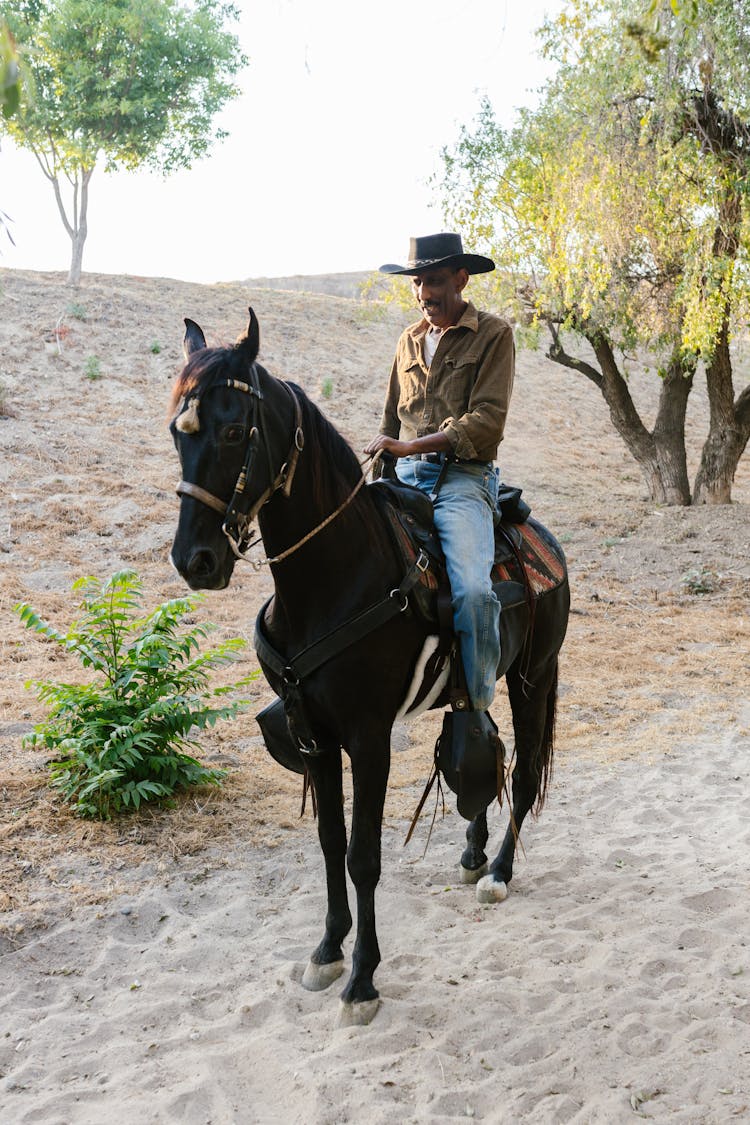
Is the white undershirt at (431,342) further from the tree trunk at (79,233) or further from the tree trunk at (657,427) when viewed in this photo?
the tree trunk at (79,233)

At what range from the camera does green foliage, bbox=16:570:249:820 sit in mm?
4742

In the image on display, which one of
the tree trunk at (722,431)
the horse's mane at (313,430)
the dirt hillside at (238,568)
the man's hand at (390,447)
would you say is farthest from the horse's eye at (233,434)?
the tree trunk at (722,431)

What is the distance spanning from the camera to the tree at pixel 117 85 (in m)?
19.2

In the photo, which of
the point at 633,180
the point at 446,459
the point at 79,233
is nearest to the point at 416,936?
the point at 446,459

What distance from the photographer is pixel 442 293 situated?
3576 millimetres

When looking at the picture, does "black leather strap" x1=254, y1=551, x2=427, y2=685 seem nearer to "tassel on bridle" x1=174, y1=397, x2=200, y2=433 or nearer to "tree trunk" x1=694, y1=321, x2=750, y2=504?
"tassel on bridle" x1=174, y1=397, x2=200, y2=433

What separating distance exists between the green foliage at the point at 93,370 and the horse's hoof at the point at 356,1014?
1367cm

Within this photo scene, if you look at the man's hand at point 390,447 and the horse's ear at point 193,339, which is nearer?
the horse's ear at point 193,339

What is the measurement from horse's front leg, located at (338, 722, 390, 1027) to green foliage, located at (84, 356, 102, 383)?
13.4 m

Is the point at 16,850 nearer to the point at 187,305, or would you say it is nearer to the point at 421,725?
the point at 421,725

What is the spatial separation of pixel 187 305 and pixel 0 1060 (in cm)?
1837

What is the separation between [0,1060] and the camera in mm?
2967

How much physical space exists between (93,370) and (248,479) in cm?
1351

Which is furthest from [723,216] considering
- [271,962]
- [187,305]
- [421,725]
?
[187,305]
